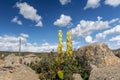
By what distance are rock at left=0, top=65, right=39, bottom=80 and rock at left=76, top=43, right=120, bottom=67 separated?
5.92 metres

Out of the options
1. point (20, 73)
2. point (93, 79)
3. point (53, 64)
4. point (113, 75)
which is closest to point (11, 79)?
point (20, 73)

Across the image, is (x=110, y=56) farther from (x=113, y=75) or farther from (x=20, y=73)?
(x=113, y=75)

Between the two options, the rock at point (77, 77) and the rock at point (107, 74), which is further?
the rock at point (77, 77)

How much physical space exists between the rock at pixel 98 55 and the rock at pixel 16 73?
5922 mm

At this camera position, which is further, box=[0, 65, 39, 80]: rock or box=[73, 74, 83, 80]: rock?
box=[73, 74, 83, 80]: rock

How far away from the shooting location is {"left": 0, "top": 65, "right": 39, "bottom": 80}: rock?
493 inches

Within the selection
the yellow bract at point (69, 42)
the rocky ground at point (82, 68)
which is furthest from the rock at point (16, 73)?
the yellow bract at point (69, 42)

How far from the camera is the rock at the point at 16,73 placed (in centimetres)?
1252

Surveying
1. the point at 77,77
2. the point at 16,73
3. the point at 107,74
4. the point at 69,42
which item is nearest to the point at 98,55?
the point at 69,42

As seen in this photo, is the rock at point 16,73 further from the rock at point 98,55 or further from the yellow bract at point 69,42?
the rock at point 98,55

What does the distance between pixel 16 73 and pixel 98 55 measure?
26.8 ft

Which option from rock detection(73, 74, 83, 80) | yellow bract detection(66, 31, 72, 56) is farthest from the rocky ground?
yellow bract detection(66, 31, 72, 56)

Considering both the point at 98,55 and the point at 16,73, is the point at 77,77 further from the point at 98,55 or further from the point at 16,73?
the point at 98,55

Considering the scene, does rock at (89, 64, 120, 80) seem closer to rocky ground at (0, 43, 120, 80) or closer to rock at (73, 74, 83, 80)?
rocky ground at (0, 43, 120, 80)
